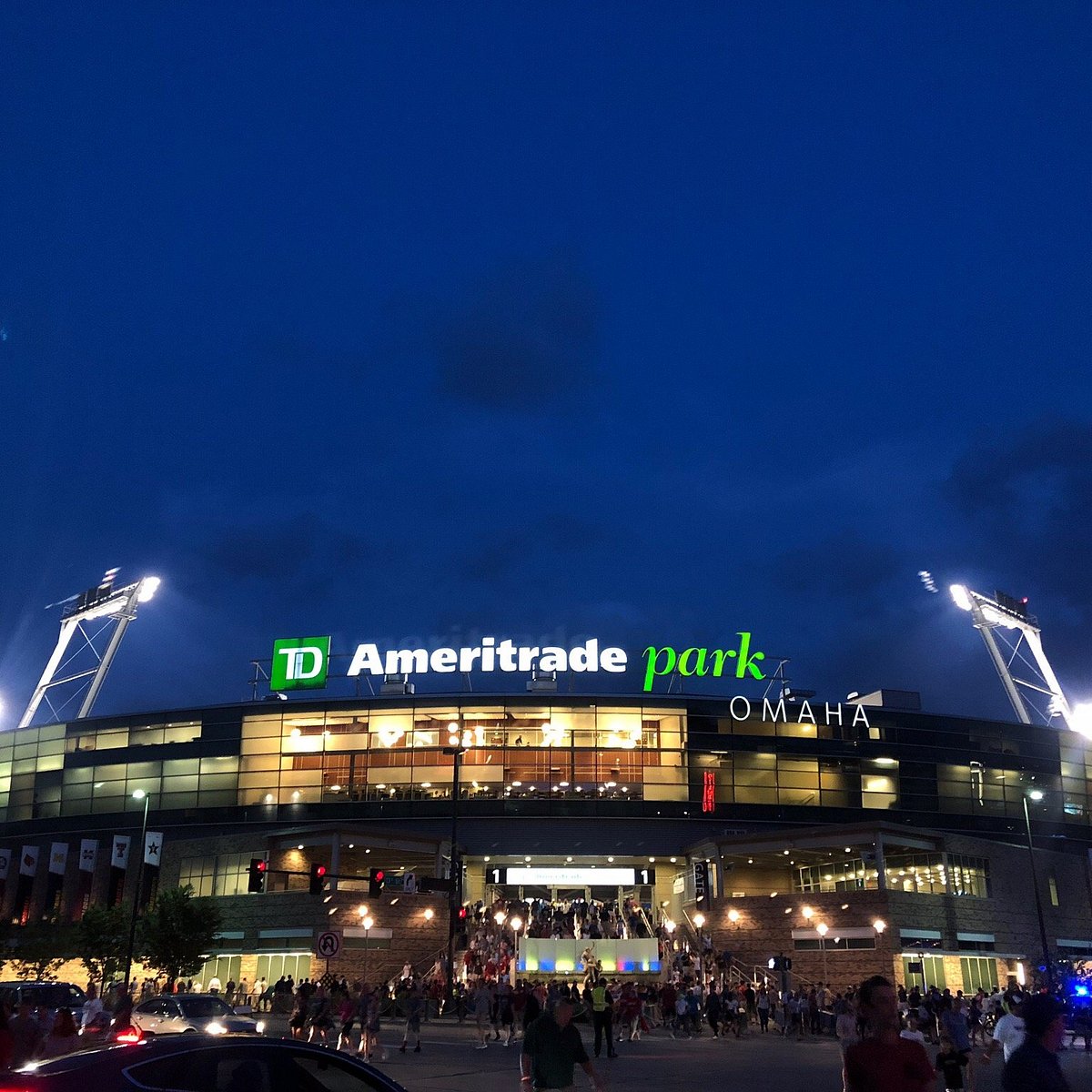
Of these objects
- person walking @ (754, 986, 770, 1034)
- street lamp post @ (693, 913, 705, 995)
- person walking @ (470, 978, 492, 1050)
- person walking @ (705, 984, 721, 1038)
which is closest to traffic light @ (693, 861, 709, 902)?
street lamp post @ (693, 913, 705, 995)

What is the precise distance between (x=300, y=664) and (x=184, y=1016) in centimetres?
5147

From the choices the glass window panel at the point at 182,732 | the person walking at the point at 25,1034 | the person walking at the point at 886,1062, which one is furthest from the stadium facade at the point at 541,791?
the person walking at the point at 886,1062

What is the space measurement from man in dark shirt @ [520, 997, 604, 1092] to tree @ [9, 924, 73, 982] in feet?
178

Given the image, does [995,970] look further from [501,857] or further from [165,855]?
[165,855]

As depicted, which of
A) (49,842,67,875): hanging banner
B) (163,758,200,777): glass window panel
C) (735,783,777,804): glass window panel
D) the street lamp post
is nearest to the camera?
the street lamp post

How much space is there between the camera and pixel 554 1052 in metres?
11.4

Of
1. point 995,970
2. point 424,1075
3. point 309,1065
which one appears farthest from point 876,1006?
point 995,970

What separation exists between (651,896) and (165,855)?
2894 cm

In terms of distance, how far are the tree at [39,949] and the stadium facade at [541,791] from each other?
5.11m

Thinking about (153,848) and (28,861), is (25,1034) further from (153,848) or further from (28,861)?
(28,861)

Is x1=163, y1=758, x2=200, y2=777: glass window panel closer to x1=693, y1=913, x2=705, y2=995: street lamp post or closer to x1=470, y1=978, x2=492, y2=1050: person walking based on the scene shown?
x1=693, y1=913, x2=705, y2=995: street lamp post

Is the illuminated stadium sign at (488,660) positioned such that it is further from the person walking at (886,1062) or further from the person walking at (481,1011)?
the person walking at (886,1062)

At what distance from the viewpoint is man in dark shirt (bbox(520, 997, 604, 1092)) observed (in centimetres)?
1132

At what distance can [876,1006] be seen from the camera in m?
7.88
